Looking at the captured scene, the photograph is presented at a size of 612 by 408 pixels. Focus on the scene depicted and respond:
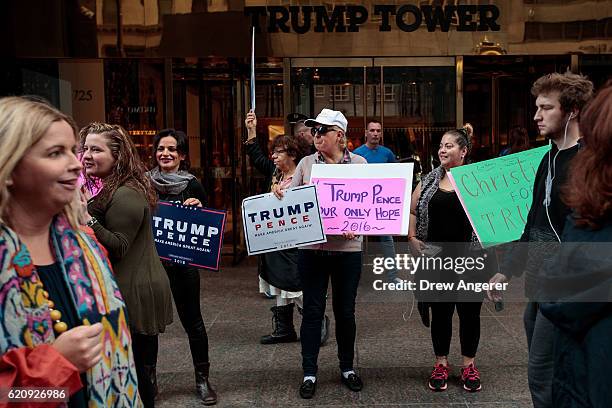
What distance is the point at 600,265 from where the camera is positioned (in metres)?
1.99

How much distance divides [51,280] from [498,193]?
330cm

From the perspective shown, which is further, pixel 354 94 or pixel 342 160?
pixel 354 94

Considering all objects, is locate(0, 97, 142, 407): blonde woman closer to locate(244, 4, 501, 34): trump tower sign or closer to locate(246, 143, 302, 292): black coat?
locate(246, 143, 302, 292): black coat

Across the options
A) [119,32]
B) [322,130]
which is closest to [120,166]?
[322,130]

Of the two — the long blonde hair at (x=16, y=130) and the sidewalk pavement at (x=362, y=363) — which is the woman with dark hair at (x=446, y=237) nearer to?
the sidewalk pavement at (x=362, y=363)

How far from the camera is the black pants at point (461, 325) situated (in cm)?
469

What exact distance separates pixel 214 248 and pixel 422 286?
1.51 meters

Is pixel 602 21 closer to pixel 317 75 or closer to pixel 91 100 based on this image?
pixel 317 75

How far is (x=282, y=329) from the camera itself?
595cm

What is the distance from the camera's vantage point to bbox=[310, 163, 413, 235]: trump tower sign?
4.77 metres

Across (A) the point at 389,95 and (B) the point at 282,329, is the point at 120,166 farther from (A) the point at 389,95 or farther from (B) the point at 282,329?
(A) the point at 389,95

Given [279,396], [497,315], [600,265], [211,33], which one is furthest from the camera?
[211,33]

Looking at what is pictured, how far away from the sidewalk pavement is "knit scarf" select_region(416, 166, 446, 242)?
1.10 m

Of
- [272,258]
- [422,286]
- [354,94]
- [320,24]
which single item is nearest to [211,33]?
[320,24]
